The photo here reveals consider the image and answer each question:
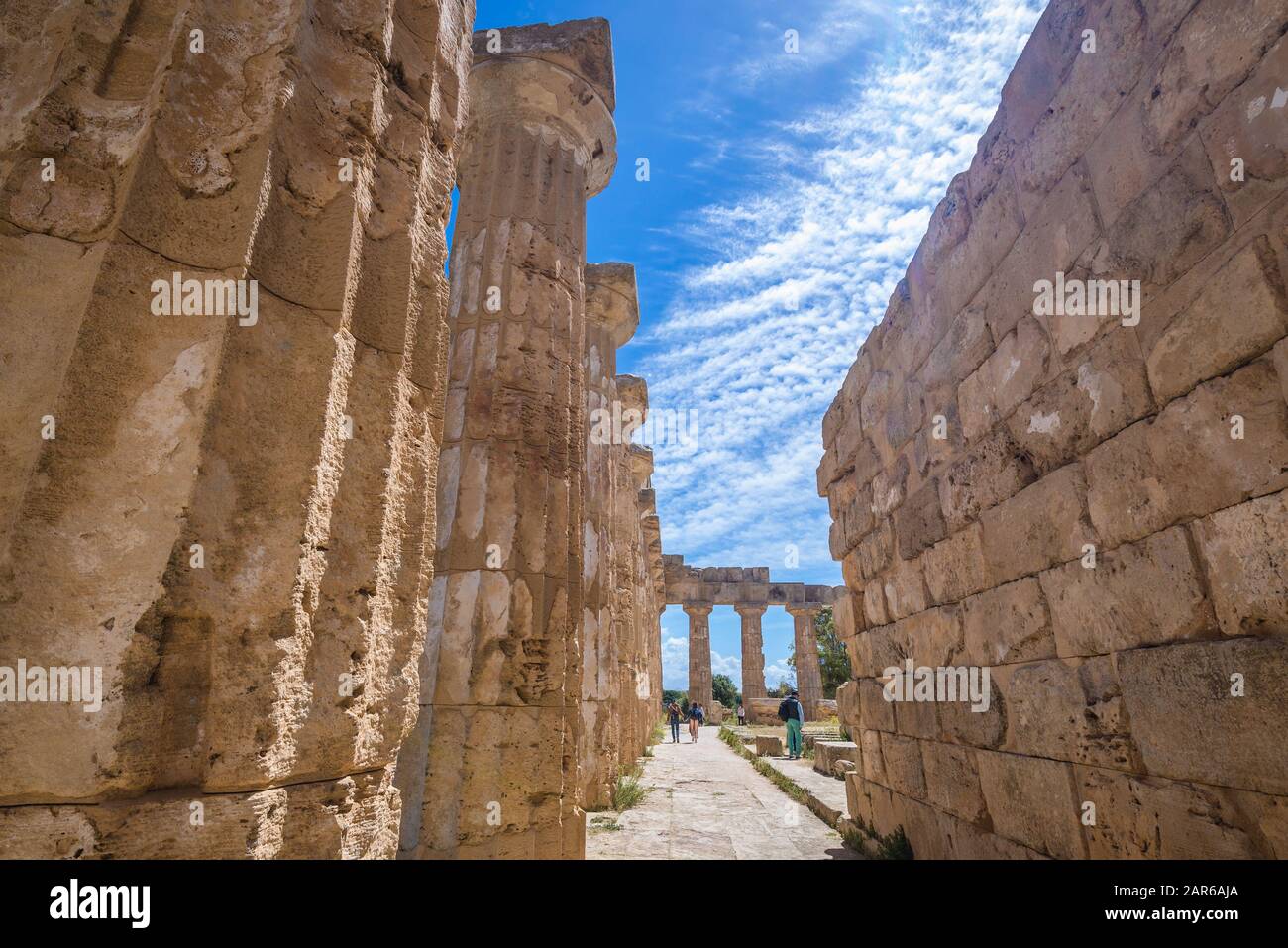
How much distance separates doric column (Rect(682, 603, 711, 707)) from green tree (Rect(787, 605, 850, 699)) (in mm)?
3673

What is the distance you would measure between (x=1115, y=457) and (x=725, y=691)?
173 feet

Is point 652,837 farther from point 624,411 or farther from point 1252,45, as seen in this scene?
point 624,411

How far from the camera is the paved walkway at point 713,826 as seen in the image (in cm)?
563

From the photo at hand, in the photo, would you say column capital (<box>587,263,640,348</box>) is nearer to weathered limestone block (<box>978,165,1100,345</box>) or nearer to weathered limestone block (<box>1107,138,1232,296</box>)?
weathered limestone block (<box>978,165,1100,345</box>)

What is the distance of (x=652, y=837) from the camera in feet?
20.8

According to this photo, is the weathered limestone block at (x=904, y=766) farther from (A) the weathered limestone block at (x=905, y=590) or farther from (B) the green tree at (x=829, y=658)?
(B) the green tree at (x=829, y=658)

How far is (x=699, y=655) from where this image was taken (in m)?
29.1

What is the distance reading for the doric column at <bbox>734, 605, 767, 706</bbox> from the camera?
2825cm

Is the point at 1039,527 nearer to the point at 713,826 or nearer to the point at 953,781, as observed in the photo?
the point at 953,781

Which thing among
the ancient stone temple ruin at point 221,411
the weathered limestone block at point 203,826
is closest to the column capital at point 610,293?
the ancient stone temple ruin at point 221,411

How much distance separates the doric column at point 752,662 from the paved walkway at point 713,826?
18.1 m

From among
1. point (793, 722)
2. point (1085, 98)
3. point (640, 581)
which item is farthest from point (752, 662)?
point (1085, 98)

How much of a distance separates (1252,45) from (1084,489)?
158cm
